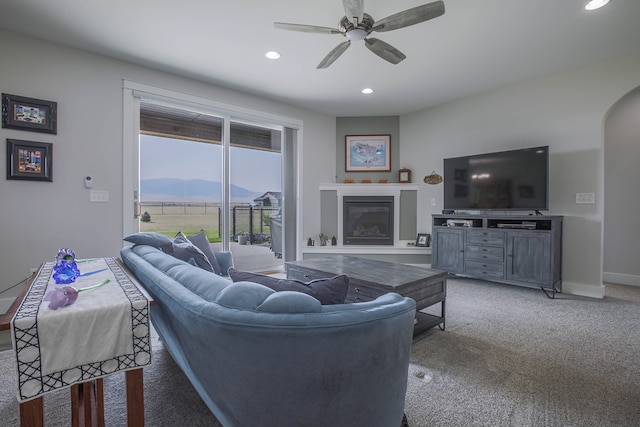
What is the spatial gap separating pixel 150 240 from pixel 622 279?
231 inches

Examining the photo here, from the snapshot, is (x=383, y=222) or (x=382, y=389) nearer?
(x=382, y=389)

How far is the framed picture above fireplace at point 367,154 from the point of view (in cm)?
562

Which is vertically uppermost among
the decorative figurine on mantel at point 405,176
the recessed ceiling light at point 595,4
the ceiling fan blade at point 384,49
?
the recessed ceiling light at point 595,4

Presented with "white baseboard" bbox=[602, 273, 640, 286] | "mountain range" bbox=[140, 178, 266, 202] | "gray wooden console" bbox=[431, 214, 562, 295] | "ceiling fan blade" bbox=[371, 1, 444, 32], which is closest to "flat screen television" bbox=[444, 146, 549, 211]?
"gray wooden console" bbox=[431, 214, 562, 295]

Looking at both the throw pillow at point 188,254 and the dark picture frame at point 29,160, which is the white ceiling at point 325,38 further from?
the throw pillow at point 188,254

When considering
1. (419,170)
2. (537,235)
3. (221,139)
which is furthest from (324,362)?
(419,170)

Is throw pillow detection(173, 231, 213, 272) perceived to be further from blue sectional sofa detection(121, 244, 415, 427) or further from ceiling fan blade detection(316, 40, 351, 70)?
ceiling fan blade detection(316, 40, 351, 70)

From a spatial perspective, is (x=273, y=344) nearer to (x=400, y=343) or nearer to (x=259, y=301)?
(x=259, y=301)

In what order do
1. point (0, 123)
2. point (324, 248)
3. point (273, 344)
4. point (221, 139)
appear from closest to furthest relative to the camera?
point (273, 344) → point (0, 123) → point (221, 139) → point (324, 248)

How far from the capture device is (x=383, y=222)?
214 inches

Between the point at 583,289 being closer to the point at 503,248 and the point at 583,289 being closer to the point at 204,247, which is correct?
the point at 503,248

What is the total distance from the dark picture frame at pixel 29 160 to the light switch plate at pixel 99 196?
0.36 m

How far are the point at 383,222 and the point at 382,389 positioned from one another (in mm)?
4582

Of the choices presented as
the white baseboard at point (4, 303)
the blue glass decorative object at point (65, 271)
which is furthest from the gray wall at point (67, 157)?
the blue glass decorative object at point (65, 271)
